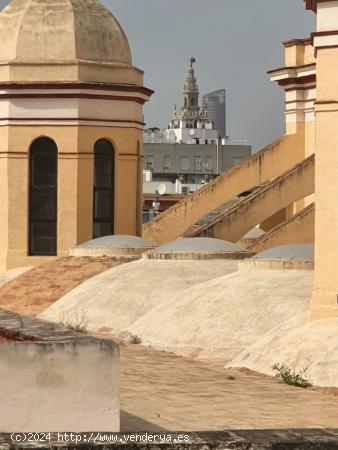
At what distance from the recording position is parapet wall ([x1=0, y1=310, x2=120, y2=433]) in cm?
1166

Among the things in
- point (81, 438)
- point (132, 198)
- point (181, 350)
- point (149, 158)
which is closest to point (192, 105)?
point (149, 158)

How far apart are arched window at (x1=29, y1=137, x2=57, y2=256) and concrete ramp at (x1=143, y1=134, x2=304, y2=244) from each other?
2.67 m

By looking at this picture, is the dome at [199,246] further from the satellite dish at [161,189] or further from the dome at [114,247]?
the satellite dish at [161,189]

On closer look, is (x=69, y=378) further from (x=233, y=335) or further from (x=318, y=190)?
(x=233, y=335)

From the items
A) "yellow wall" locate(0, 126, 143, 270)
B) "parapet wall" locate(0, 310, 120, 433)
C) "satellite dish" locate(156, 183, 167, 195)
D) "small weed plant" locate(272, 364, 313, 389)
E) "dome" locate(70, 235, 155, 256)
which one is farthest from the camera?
"satellite dish" locate(156, 183, 167, 195)

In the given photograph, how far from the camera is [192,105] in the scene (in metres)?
158

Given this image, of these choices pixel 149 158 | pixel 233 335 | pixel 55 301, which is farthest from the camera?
pixel 149 158

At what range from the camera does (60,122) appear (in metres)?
32.7

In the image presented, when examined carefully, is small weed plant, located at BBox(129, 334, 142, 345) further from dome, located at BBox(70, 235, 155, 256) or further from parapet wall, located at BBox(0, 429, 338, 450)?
parapet wall, located at BBox(0, 429, 338, 450)

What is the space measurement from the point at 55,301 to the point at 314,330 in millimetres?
11117

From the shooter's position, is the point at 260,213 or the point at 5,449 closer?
the point at 5,449

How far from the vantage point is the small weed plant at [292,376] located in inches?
664

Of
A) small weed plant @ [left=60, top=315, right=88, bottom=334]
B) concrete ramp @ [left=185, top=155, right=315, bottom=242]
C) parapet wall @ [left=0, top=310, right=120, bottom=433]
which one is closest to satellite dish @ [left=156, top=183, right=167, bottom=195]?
concrete ramp @ [left=185, top=155, right=315, bottom=242]

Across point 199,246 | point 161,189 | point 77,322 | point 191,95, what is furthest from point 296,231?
point 191,95
